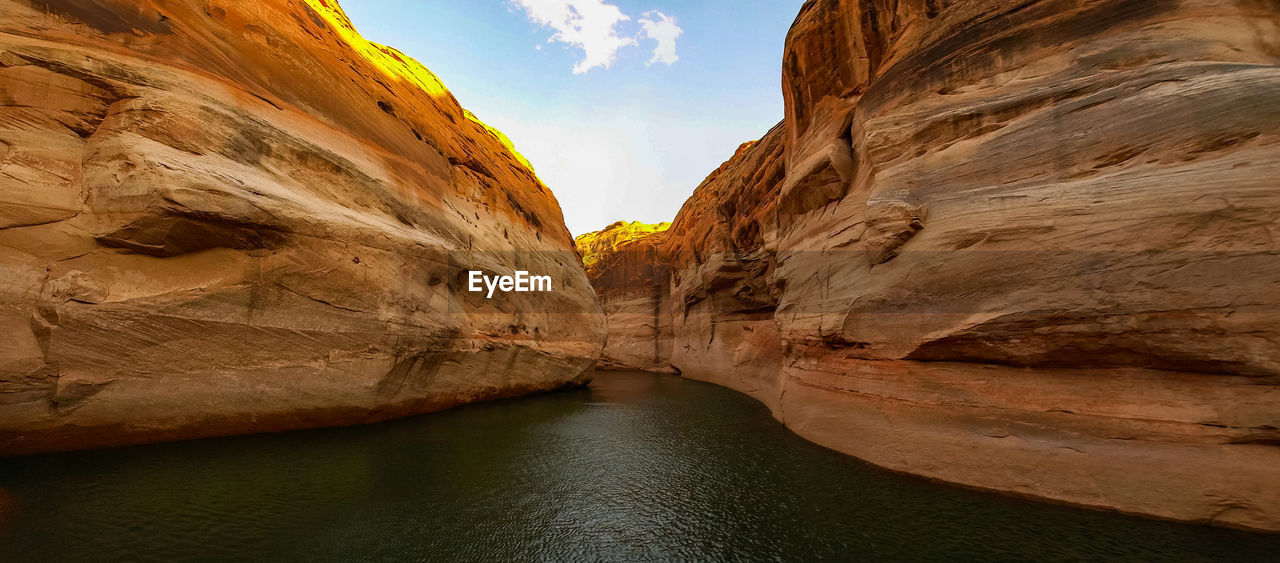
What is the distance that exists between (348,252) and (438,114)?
731 centimetres

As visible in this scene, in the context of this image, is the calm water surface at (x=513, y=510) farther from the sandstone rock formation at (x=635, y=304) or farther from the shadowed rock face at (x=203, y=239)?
the sandstone rock formation at (x=635, y=304)

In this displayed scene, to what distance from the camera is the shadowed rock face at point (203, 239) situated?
4.48 metres

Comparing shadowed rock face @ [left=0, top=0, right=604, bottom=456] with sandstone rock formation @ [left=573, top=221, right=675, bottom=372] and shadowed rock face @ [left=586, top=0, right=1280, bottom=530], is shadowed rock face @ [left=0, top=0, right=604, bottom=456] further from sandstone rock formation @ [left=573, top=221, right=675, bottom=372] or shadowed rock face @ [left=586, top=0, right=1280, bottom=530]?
sandstone rock formation @ [left=573, top=221, right=675, bottom=372]

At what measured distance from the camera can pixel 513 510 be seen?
Answer: 3.96m

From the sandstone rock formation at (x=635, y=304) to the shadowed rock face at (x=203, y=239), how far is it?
1615 centimetres

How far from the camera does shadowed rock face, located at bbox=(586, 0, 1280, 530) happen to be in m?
3.69

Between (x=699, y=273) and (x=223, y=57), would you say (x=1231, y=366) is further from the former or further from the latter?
(x=699, y=273)

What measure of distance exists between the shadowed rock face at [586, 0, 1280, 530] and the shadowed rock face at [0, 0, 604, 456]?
7883 mm

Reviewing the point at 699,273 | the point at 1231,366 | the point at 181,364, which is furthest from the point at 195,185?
the point at 699,273

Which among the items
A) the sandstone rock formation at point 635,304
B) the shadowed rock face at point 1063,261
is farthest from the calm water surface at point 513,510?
the sandstone rock formation at point 635,304

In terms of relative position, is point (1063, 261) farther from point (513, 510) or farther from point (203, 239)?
point (203, 239)

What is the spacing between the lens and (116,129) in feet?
16.5

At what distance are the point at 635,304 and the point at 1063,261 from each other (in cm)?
2308

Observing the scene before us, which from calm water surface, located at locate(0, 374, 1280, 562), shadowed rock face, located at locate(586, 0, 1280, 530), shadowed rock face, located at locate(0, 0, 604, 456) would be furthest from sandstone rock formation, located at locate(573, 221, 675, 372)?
calm water surface, located at locate(0, 374, 1280, 562)
